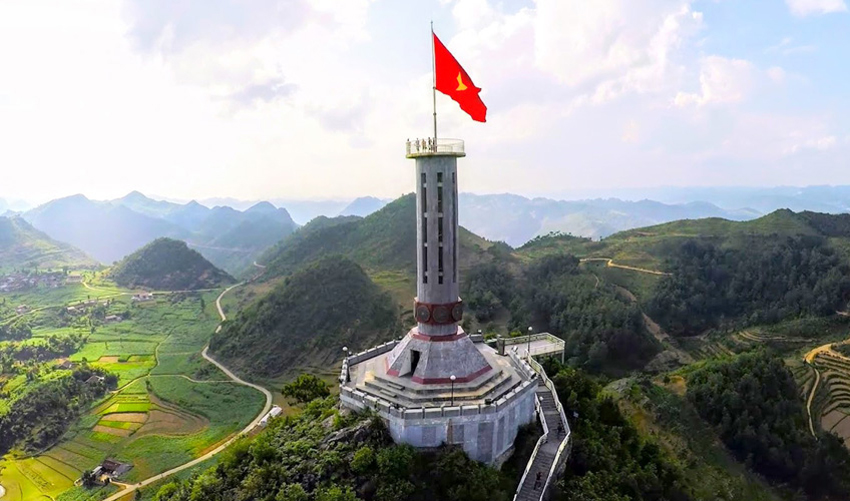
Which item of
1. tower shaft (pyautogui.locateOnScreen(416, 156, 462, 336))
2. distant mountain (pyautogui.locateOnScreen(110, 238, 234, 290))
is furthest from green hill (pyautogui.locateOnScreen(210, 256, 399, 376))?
distant mountain (pyautogui.locateOnScreen(110, 238, 234, 290))

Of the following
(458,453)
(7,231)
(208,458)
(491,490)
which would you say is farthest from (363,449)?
(7,231)

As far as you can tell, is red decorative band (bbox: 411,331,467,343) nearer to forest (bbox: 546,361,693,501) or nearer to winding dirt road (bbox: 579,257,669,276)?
forest (bbox: 546,361,693,501)

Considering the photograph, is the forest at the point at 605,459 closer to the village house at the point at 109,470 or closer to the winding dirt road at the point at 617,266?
the village house at the point at 109,470

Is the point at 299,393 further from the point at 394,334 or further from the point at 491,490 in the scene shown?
the point at 394,334

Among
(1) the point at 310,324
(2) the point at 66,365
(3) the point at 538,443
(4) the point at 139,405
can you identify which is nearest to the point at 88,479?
(4) the point at 139,405

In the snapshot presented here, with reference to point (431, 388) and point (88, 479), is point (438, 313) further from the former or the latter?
point (88, 479)

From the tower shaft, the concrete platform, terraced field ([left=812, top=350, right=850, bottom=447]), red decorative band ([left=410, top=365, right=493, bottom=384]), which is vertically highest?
the tower shaft
